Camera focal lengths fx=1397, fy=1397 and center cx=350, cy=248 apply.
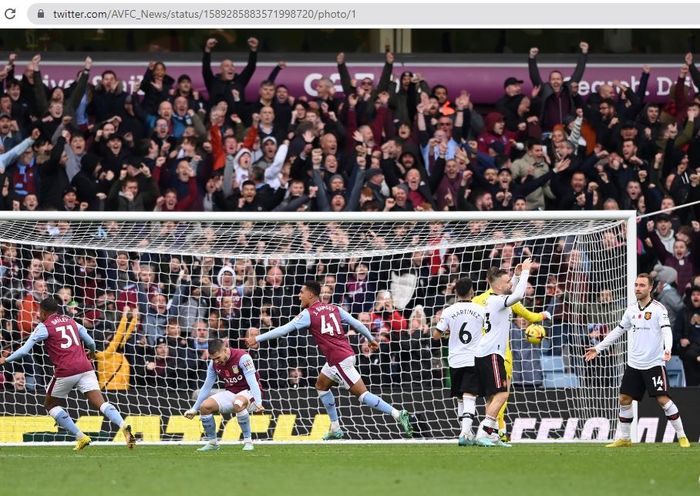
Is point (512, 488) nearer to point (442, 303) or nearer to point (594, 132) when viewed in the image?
point (442, 303)

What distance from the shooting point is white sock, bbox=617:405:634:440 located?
13961mm

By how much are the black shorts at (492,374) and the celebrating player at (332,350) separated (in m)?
1.51

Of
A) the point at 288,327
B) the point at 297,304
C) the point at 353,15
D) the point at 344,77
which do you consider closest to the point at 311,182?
the point at 344,77

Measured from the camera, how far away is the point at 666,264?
17.3 meters

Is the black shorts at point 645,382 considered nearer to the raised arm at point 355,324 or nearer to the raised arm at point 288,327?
the raised arm at point 355,324

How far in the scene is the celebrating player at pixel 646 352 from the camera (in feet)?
44.6

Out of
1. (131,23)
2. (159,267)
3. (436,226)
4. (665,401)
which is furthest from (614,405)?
(131,23)

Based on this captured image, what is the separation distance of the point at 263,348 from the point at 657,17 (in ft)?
18.7

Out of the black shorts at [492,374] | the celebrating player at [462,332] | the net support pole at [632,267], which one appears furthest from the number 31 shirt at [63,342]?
the net support pole at [632,267]

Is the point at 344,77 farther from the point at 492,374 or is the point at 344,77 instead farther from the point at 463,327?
the point at 492,374

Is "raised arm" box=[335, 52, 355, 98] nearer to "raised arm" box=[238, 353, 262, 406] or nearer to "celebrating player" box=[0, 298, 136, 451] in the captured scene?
"raised arm" box=[238, 353, 262, 406]

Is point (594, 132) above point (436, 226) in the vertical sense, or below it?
above

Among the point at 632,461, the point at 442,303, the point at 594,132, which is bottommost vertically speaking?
the point at 632,461

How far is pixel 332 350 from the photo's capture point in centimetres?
1486
